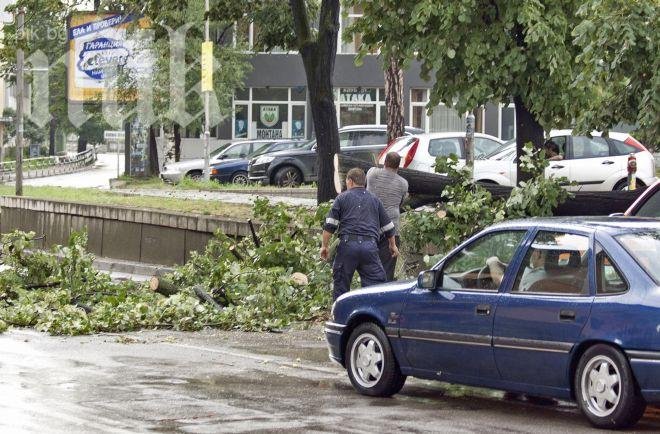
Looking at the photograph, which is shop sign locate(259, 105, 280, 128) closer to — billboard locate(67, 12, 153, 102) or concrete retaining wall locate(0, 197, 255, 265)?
billboard locate(67, 12, 153, 102)

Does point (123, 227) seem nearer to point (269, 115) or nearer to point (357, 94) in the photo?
point (357, 94)

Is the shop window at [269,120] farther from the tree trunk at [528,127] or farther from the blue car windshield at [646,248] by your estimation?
the blue car windshield at [646,248]

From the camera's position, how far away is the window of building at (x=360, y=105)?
64.8 m

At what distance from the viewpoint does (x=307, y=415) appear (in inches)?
391

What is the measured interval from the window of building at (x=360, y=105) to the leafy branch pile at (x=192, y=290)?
44909mm

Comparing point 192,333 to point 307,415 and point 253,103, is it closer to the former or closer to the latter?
point 307,415

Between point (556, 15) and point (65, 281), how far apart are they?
7.54 m

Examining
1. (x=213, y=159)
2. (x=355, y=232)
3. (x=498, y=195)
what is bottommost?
(x=355, y=232)

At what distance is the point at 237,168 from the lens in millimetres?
46688

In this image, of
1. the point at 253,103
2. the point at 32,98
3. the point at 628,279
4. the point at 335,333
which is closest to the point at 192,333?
the point at 335,333

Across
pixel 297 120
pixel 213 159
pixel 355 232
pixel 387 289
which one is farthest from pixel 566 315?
pixel 297 120

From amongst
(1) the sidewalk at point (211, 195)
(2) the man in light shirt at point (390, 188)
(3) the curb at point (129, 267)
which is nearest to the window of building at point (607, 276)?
(2) the man in light shirt at point (390, 188)

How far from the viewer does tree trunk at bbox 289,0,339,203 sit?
79.1ft

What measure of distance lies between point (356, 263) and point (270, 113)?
51.3 metres
